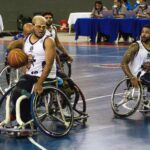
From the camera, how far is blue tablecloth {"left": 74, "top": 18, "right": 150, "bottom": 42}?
1866 cm

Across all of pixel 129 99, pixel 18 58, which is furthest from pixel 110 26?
pixel 18 58

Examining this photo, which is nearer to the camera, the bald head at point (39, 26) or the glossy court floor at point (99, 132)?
the glossy court floor at point (99, 132)

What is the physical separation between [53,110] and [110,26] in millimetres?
12925

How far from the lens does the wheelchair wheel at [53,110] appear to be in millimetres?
6340

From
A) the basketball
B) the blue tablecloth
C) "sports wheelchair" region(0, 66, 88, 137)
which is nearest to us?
"sports wheelchair" region(0, 66, 88, 137)

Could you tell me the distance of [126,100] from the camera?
7625 mm

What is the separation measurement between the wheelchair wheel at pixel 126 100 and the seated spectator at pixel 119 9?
1170 centimetres

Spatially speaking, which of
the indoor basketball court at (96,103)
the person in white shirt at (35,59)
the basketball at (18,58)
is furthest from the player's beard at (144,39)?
the basketball at (18,58)

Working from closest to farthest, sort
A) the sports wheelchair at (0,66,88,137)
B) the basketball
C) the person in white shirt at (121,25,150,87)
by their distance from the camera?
1. the sports wheelchair at (0,66,88,137)
2. the basketball
3. the person in white shirt at (121,25,150,87)

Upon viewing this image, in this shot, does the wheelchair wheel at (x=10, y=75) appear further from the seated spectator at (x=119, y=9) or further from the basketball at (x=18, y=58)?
the seated spectator at (x=119, y=9)

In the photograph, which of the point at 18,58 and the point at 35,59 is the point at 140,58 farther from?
the point at 18,58

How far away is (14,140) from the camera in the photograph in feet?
20.6

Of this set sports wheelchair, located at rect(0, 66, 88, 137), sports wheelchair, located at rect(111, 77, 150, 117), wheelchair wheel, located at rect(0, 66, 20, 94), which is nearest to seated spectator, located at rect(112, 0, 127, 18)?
wheelchair wheel, located at rect(0, 66, 20, 94)

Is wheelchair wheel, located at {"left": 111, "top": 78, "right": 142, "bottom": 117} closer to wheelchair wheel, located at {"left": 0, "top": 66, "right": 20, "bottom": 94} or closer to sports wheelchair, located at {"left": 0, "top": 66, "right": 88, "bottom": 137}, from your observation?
sports wheelchair, located at {"left": 0, "top": 66, "right": 88, "bottom": 137}
